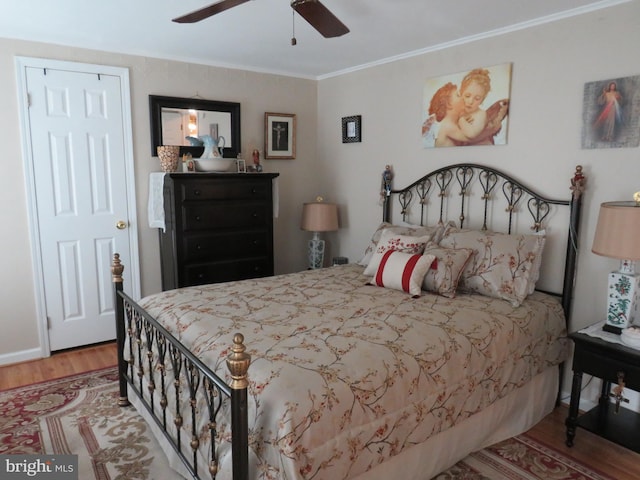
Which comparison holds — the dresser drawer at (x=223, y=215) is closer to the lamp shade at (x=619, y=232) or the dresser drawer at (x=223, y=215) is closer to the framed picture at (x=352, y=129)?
the framed picture at (x=352, y=129)

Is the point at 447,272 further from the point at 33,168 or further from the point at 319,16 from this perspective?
the point at 33,168

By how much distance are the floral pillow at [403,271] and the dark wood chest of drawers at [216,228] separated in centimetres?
129

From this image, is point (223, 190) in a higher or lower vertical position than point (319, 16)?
lower

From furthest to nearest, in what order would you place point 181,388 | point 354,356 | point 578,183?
point 578,183, point 181,388, point 354,356

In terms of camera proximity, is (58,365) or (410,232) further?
(58,365)

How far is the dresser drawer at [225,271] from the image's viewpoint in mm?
3578

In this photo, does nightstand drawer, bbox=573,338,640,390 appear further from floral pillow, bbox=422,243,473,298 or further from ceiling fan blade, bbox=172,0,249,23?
ceiling fan blade, bbox=172,0,249,23

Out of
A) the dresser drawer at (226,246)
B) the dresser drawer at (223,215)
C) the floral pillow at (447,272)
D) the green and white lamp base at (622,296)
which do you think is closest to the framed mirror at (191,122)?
the dresser drawer at (223,215)

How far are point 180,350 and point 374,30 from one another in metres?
2.43

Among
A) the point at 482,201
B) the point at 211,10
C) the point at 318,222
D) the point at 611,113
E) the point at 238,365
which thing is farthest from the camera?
the point at 318,222

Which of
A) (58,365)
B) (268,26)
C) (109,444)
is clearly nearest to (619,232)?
(268,26)

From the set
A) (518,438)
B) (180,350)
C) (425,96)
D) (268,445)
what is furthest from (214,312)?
→ (425,96)

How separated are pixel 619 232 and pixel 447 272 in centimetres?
91

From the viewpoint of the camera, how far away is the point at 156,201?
12.2 ft
